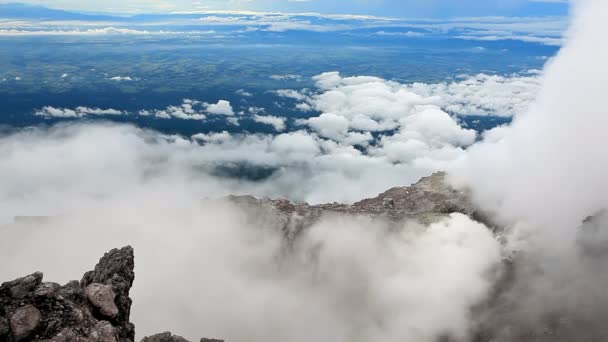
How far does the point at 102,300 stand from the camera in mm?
42031

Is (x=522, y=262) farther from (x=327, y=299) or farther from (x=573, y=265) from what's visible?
(x=327, y=299)

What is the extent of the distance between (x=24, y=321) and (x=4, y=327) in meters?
1.42

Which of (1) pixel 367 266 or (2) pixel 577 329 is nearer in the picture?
(2) pixel 577 329

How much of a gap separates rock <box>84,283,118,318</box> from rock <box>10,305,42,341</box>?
4875mm

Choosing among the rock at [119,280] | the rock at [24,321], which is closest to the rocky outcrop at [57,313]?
the rock at [24,321]

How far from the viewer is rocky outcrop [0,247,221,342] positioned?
1431 inches

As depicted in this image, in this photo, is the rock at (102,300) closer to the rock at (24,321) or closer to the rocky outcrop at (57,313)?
the rocky outcrop at (57,313)

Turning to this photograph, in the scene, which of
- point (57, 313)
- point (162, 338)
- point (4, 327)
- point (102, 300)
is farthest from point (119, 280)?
point (4, 327)

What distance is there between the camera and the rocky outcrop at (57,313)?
36.3 m

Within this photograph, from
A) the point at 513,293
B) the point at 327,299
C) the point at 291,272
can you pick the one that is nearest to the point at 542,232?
the point at 513,293

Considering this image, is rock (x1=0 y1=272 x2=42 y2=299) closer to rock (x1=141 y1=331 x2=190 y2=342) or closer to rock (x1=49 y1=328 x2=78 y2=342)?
rock (x1=49 y1=328 x2=78 y2=342)

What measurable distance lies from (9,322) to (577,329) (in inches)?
5157

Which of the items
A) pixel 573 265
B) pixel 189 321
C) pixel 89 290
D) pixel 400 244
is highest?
pixel 89 290

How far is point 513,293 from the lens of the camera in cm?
15262
